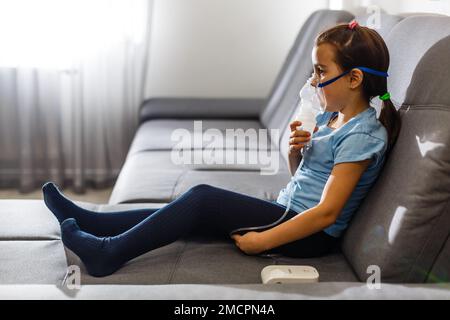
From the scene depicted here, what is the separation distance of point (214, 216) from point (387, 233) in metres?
0.44

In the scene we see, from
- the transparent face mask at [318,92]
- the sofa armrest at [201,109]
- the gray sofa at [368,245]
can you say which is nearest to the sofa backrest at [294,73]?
the sofa armrest at [201,109]

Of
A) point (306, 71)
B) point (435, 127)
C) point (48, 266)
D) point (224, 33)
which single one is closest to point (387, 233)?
point (435, 127)

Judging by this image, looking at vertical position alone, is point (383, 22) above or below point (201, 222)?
above


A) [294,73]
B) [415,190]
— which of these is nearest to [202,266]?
[415,190]

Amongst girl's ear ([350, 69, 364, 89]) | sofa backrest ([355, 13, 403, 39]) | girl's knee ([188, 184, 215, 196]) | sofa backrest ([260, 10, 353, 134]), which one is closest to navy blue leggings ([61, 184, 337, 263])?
Result: girl's knee ([188, 184, 215, 196])

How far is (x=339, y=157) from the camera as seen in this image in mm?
1377

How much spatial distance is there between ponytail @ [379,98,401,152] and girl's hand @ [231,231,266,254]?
38 cm

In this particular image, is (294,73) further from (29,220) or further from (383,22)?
(29,220)

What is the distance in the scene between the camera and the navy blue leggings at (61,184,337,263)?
1.42 meters

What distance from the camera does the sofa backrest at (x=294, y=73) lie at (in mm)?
2600

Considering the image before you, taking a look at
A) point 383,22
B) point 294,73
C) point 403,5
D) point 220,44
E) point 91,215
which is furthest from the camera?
point 220,44

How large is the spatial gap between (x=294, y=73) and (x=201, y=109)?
569 mm

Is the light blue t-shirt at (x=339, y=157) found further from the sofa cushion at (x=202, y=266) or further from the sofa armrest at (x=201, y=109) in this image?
the sofa armrest at (x=201, y=109)

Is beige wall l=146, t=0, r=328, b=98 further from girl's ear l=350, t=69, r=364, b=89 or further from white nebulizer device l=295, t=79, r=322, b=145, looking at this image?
girl's ear l=350, t=69, r=364, b=89
